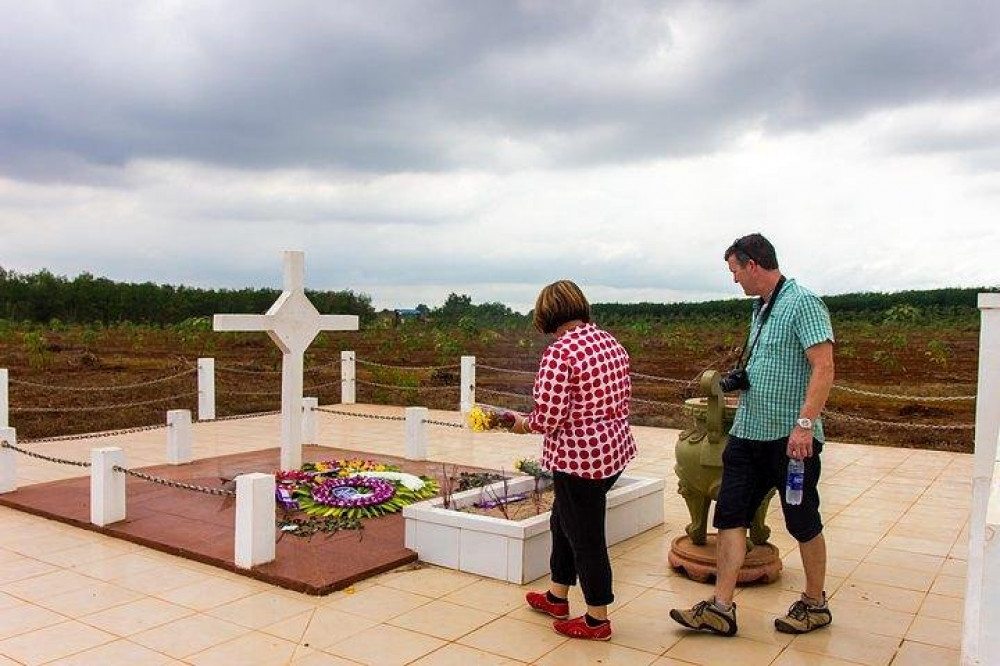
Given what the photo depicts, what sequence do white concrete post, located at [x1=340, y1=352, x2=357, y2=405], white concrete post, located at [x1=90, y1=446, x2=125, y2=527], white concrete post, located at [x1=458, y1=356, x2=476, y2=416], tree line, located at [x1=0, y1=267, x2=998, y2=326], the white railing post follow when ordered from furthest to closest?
1. tree line, located at [x1=0, y1=267, x2=998, y2=326]
2. white concrete post, located at [x1=340, y1=352, x2=357, y2=405]
3. white concrete post, located at [x1=458, y1=356, x2=476, y2=416]
4. white concrete post, located at [x1=90, y1=446, x2=125, y2=527]
5. the white railing post

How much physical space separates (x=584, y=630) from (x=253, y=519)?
1.82 metres

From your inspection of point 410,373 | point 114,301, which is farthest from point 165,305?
point 410,373

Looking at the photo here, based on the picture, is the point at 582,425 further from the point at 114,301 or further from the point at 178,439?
the point at 114,301

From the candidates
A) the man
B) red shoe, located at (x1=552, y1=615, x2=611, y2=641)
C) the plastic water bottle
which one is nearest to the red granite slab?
red shoe, located at (x1=552, y1=615, x2=611, y2=641)

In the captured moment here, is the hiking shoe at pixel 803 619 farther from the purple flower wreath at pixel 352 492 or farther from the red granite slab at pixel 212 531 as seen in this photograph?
the purple flower wreath at pixel 352 492

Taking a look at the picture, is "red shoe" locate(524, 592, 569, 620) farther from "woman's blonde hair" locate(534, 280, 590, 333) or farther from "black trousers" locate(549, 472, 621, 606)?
"woman's blonde hair" locate(534, 280, 590, 333)

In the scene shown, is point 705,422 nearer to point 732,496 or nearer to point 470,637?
point 732,496

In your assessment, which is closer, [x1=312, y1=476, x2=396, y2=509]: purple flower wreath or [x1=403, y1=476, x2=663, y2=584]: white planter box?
[x1=403, y1=476, x2=663, y2=584]: white planter box

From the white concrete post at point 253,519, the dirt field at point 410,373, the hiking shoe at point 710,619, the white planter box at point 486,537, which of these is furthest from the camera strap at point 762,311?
the white concrete post at point 253,519

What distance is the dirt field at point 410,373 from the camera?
1140 centimetres

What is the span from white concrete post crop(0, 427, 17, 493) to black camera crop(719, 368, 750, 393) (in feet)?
16.6

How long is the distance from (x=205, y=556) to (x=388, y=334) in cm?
2575

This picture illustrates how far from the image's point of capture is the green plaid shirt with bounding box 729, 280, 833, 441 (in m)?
3.30

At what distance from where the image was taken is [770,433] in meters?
3.35
